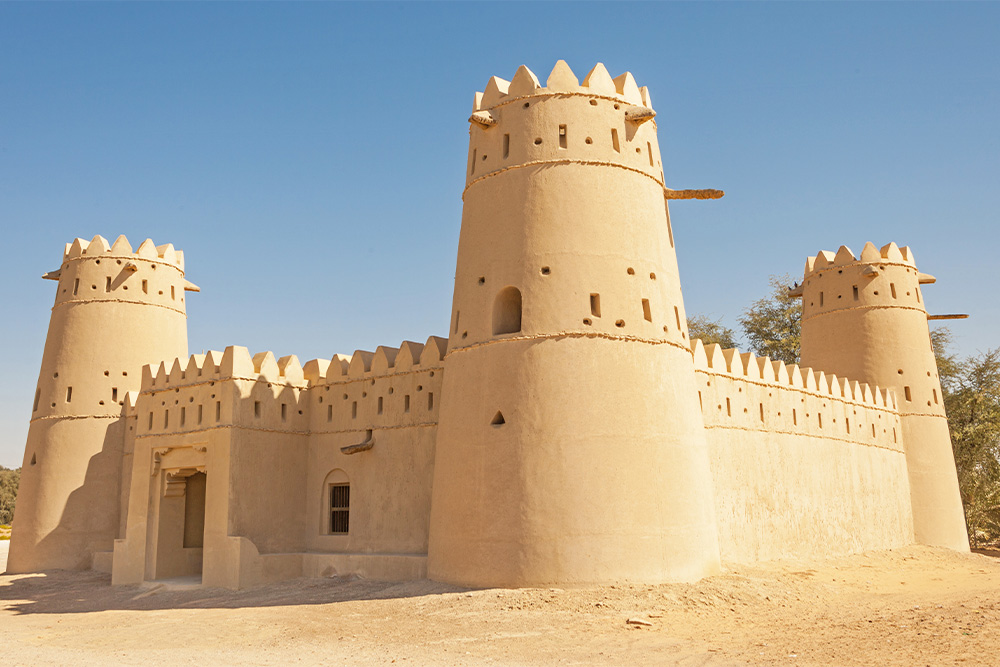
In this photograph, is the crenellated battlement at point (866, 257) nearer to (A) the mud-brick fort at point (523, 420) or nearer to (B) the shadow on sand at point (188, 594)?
(A) the mud-brick fort at point (523, 420)

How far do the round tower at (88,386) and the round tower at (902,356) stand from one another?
58.0 ft

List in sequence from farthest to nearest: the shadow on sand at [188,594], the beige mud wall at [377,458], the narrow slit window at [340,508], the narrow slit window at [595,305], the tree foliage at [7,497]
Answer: the tree foliage at [7,497] < the narrow slit window at [340,508] < the beige mud wall at [377,458] < the shadow on sand at [188,594] < the narrow slit window at [595,305]

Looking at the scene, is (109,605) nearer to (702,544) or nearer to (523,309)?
(523,309)

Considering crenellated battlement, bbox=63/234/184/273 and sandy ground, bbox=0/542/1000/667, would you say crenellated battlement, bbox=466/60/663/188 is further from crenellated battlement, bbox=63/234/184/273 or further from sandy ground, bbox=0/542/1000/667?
crenellated battlement, bbox=63/234/184/273

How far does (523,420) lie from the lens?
13.8m

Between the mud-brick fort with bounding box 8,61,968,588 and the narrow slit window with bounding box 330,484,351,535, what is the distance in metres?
0.04

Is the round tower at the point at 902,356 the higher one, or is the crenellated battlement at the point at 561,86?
the crenellated battlement at the point at 561,86

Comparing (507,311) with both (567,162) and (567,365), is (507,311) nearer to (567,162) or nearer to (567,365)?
(567,365)

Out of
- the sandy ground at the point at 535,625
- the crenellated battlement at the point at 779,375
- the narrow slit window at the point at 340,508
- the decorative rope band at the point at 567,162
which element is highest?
the decorative rope band at the point at 567,162

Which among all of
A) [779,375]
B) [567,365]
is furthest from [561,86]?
[779,375]

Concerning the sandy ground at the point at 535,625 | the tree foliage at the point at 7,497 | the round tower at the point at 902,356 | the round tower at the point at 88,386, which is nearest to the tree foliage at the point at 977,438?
the round tower at the point at 902,356

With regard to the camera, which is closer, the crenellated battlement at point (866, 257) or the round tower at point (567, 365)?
the round tower at point (567, 365)

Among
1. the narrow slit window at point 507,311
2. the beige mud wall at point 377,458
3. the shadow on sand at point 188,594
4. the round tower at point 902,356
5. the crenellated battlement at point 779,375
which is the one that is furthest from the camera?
the round tower at point 902,356

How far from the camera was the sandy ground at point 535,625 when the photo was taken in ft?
32.8
